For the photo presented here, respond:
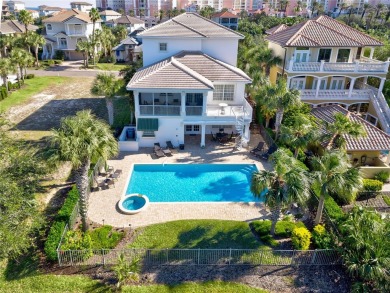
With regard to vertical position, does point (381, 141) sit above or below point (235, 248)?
above

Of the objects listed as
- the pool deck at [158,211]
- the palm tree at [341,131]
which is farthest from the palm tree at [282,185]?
the palm tree at [341,131]

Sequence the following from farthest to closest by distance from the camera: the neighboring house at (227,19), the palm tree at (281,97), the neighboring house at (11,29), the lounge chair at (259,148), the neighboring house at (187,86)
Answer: the neighboring house at (227,19), the neighboring house at (11,29), the lounge chair at (259,148), the neighboring house at (187,86), the palm tree at (281,97)

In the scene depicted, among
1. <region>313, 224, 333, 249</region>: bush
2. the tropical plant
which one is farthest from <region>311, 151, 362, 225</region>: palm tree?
<region>313, 224, 333, 249</region>: bush

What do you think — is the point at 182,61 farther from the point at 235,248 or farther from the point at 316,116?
the point at 235,248

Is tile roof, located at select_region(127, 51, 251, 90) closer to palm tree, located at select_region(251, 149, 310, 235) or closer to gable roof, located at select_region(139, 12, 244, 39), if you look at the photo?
gable roof, located at select_region(139, 12, 244, 39)

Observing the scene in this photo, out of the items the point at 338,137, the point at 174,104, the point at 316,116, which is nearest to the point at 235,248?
the point at 338,137

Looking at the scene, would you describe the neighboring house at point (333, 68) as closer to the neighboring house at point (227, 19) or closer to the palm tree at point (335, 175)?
the palm tree at point (335, 175)

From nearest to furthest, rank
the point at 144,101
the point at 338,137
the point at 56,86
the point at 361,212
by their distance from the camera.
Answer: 1. the point at 361,212
2. the point at 338,137
3. the point at 144,101
4. the point at 56,86
